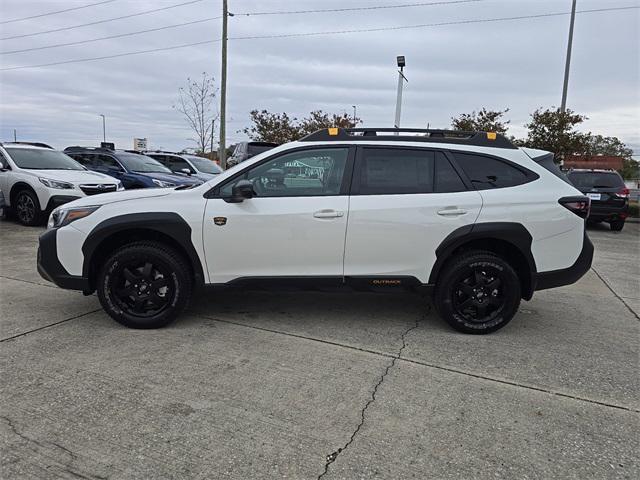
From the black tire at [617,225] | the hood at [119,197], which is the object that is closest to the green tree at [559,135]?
the black tire at [617,225]

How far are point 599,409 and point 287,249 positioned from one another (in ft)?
8.12

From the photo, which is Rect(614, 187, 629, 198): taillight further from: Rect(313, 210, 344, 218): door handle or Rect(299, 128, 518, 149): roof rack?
Rect(313, 210, 344, 218): door handle

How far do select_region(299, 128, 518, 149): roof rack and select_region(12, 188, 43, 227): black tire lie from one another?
7314 mm

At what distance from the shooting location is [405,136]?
4.30 m

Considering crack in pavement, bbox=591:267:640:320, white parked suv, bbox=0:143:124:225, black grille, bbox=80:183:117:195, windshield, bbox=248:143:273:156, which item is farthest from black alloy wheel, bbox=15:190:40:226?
crack in pavement, bbox=591:267:640:320

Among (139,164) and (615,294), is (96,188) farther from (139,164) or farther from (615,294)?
(615,294)

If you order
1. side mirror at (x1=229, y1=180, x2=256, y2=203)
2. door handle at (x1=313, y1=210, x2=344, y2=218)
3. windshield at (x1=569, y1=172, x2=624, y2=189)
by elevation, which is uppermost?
windshield at (x1=569, y1=172, x2=624, y2=189)

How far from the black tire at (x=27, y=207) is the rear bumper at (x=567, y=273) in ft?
29.4

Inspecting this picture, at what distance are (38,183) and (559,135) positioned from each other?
20387 mm

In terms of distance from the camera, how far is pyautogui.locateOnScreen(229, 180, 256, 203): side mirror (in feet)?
12.7

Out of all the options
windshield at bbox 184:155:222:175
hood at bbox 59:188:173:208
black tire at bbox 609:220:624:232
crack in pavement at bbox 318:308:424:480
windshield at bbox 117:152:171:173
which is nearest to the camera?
crack in pavement at bbox 318:308:424:480

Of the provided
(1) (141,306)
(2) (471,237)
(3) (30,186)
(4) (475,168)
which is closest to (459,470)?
(2) (471,237)

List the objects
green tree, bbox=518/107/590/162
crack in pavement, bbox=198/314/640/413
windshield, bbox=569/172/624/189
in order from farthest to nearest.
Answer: green tree, bbox=518/107/590/162
windshield, bbox=569/172/624/189
crack in pavement, bbox=198/314/640/413

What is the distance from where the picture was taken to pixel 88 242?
399 cm
